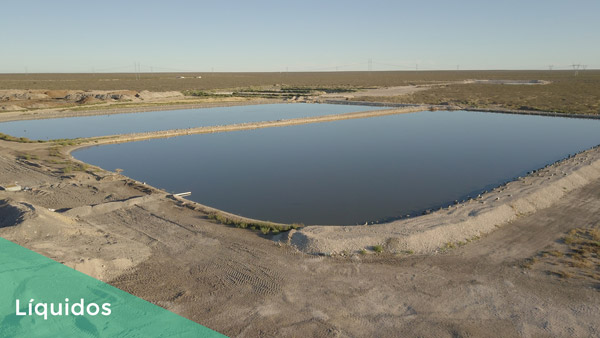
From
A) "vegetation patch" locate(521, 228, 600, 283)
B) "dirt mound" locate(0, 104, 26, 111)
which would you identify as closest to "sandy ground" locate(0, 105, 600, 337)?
"vegetation patch" locate(521, 228, 600, 283)

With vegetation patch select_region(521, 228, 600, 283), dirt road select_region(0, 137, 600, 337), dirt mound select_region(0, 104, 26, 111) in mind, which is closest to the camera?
dirt road select_region(0, 137, 600, 337)

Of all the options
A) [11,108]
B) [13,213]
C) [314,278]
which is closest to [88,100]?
[11,108]

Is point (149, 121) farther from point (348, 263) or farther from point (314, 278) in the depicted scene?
point (314, 278)

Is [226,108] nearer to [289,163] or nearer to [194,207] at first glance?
[289,163]

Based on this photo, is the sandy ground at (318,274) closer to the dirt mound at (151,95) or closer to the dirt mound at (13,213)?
the dirt mound at (13,213)

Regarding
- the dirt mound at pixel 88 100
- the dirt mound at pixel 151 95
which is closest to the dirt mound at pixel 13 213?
the dirt mound at pixel 88 100

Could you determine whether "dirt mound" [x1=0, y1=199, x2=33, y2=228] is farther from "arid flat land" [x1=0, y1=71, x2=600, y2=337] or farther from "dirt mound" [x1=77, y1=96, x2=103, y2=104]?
"dirt mound" [x1=77, y1=96, x2=103, y2=104]
